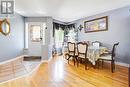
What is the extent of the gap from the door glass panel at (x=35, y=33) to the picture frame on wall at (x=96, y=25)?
2741mm

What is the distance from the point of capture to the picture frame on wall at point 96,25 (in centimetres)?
623

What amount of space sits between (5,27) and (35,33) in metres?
2.68

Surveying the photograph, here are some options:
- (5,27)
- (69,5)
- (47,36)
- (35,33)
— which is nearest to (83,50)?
(69,5)

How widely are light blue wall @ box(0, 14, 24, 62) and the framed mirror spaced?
18 centimetres

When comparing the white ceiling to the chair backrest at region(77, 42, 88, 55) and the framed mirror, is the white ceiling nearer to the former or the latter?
the framed mirror

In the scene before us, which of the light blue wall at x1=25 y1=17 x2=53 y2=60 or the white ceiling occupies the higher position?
the white ceiling

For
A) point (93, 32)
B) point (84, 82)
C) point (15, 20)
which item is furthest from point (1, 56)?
point (93, 32)

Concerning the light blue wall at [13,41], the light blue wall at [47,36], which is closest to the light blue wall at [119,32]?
the light blue wall at [47,36]

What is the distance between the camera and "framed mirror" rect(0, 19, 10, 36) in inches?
207

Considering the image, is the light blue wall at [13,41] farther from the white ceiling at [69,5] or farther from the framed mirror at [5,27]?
the white ceiling at [69,5]

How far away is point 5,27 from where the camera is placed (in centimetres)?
554

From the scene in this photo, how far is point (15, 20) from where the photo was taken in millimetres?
6590

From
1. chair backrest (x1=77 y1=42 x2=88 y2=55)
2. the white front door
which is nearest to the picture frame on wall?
chair backrest (x1=77 y1=42 x2=88 y2=55)

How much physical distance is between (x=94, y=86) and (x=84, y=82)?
34 centimetres
